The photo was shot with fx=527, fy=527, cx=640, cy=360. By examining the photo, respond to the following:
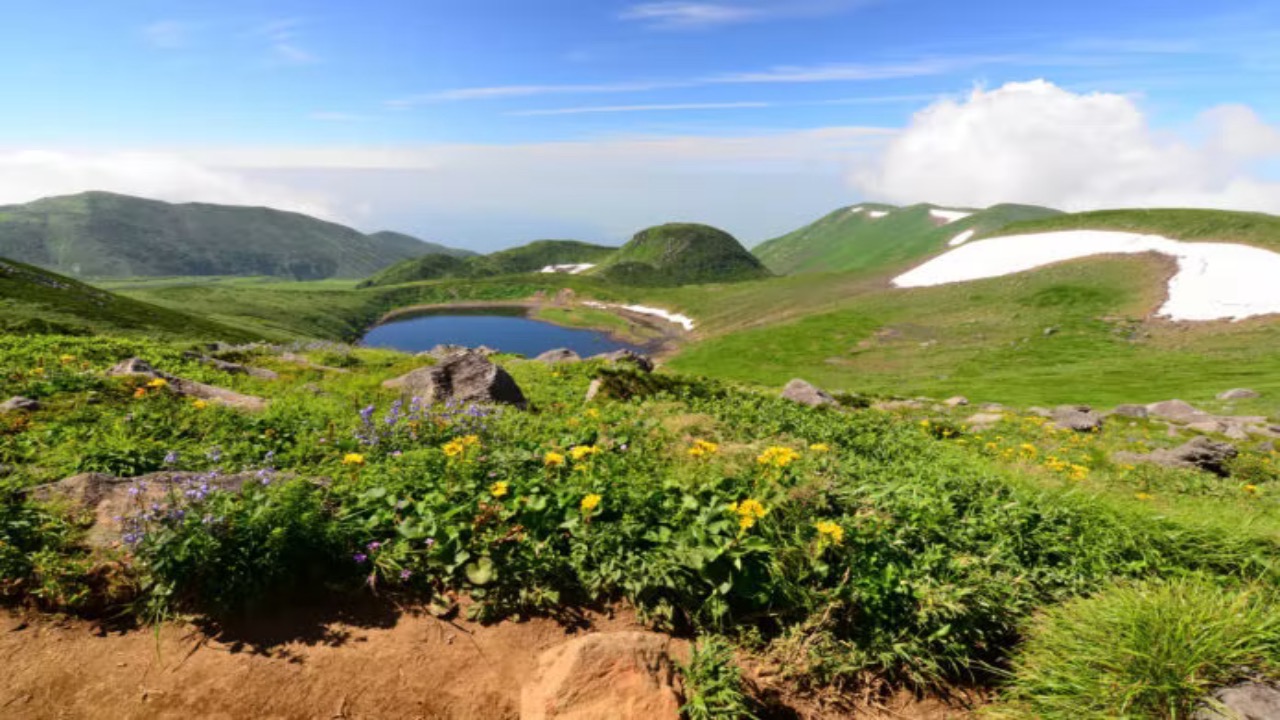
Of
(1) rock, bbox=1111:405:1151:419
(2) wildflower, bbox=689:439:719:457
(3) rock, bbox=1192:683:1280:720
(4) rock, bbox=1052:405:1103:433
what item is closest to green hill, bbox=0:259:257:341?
(2) wildflower, bbox=689:439:719:457

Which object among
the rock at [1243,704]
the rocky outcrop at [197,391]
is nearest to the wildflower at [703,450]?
the rock at [1243,704]

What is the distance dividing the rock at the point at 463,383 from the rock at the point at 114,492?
22.9 feet

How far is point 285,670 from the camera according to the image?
4.71 m

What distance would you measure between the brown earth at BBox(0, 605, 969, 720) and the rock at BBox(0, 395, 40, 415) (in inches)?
230

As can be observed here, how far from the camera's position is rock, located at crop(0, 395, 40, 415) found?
8.48m

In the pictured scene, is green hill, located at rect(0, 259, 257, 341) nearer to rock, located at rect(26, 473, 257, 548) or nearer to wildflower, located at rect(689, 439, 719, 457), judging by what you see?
rock, located at rect(26, 473, 257, 548)

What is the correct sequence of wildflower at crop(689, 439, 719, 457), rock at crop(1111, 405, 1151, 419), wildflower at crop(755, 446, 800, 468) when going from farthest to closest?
rock at crop(1111, 405, 1151, 419) < wildflower at crop(689, 439, 719, 457) < wildflower at crop(755, 446, 800, 468)

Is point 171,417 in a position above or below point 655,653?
above

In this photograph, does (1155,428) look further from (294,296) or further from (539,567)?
(294,296)

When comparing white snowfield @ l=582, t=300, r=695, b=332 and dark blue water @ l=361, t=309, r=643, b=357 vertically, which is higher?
white snowfield @ l=582, t=300, r=695, b=332

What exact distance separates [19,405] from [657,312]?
146 m

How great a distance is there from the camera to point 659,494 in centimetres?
662

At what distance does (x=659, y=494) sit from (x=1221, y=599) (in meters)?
5.42

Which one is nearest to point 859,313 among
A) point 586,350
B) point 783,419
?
point 586,350
